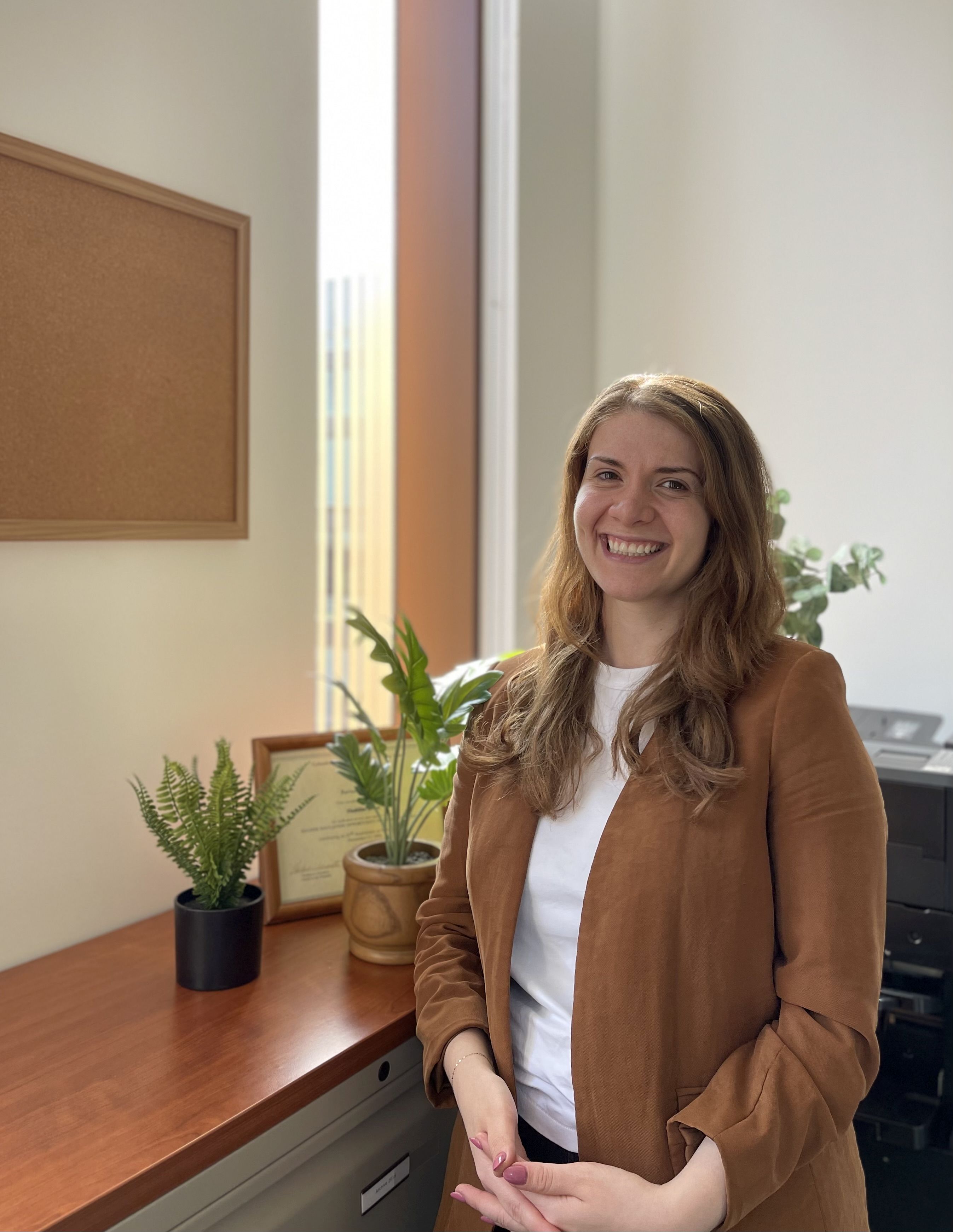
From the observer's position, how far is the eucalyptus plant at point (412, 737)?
1.42 metres

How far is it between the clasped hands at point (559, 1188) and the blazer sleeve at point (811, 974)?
0.03m

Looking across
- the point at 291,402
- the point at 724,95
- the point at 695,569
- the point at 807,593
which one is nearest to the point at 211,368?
the point at 291,402

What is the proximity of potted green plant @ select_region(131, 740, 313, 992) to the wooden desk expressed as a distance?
0.04 meters

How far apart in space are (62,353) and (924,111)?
1729 millimetres

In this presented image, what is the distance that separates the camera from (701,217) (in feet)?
7.74

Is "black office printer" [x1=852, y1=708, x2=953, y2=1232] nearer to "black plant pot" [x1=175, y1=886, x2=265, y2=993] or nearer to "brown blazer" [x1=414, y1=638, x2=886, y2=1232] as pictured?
"brown blazer" [x1=414, y1=638, x2=886, y2=1232]

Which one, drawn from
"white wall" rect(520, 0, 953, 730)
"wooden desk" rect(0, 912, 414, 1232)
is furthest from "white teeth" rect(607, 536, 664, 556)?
"white wall" rect(520, 0, 953, 730)

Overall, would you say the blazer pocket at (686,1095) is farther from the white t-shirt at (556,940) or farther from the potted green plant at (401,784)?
the potted green plant at (401,784)

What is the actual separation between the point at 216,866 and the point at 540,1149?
0.55m

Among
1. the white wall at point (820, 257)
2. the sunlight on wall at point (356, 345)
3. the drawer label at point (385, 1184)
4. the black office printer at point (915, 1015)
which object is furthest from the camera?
the sunlight on wall at point (356, 345)

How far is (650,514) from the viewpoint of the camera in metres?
1.20

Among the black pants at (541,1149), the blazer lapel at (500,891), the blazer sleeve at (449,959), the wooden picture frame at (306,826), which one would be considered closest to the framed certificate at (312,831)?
the wooden picture frame at (306,826)

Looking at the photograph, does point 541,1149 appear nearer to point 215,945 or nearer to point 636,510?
point 215,945

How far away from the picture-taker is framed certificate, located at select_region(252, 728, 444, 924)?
63.9 inches
